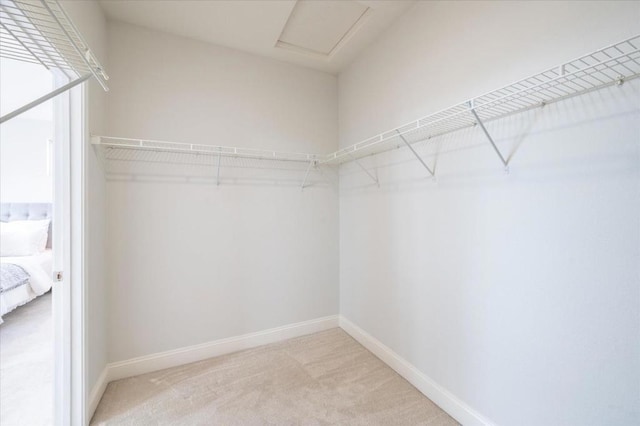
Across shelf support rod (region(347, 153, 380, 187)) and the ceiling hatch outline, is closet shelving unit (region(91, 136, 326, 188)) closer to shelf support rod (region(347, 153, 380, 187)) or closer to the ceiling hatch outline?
shelf support rod (region(347, 153, 380, 187))

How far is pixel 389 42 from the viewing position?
2.02 metres

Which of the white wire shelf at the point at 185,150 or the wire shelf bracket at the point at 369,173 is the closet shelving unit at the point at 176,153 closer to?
the white wire shelf at the point at 185,150

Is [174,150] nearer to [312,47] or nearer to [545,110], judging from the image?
[312,47]

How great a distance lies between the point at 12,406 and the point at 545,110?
10.8ft

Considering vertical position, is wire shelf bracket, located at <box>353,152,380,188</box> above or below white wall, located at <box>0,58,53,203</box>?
A: below

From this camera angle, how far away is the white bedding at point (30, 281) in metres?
2.78

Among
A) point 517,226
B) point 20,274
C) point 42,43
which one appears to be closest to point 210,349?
point 42,43

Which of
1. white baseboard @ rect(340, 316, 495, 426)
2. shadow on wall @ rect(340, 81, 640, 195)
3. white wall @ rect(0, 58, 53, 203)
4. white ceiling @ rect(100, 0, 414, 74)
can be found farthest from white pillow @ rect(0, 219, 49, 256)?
shadow on wall @ rect(340, 81, 640, 195)

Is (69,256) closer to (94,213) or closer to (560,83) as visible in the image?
(94,213)

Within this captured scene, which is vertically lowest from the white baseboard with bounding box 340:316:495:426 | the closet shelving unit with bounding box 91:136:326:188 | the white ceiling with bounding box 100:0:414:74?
the white baseboard with bounding box 340:316:495:426

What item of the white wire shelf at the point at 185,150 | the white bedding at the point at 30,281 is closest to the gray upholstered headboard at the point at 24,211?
the white bedding at the point at 30,281

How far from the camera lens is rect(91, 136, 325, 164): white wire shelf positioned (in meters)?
1.74

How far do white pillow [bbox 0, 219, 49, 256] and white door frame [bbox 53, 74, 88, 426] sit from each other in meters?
3.23

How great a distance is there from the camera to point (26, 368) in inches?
80.3
